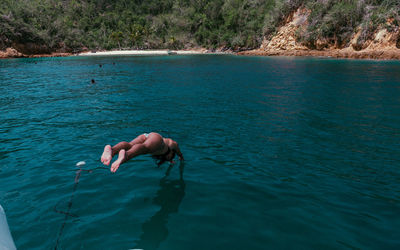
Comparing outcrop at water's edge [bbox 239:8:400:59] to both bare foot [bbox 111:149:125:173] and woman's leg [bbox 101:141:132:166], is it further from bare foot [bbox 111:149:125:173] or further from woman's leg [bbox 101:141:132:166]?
bare foot [bbox 111:149:125:173]

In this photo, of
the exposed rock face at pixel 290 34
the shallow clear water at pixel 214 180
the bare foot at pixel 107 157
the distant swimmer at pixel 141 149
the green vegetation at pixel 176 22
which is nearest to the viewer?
the bare foot at pixel 107 157

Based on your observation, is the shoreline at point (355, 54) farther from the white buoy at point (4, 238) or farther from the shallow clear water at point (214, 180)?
the white buoy at point (4, 238)

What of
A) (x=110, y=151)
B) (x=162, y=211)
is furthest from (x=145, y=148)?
(x=162, y=211)

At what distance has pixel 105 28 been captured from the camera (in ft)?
402

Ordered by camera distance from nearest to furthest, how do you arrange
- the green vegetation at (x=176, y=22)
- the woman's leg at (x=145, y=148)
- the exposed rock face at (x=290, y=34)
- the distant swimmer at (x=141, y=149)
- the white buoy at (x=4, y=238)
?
the white buoy at (x=4, y=238) < the distant swimmer at (x=141, y=149) < the woman's leg at (x=145, y=148) < the green vegetation at (x=176, y=22) < the exposed rock face at (x=290, y=34)

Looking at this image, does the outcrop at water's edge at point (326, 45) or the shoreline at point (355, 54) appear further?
the outcrop at water's edge at point (326, 45)

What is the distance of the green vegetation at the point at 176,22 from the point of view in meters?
59.8

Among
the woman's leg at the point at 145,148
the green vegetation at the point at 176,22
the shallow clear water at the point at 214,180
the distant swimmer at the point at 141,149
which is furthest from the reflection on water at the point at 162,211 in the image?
the green vegetation at the point at 176,22

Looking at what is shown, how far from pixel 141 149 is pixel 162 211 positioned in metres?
1.56

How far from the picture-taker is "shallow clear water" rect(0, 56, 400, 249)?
197 inches

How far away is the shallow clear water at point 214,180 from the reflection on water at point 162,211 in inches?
1.1

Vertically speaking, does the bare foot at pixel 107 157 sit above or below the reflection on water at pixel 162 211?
above

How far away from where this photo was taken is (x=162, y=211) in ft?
19.0

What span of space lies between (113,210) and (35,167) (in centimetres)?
385
